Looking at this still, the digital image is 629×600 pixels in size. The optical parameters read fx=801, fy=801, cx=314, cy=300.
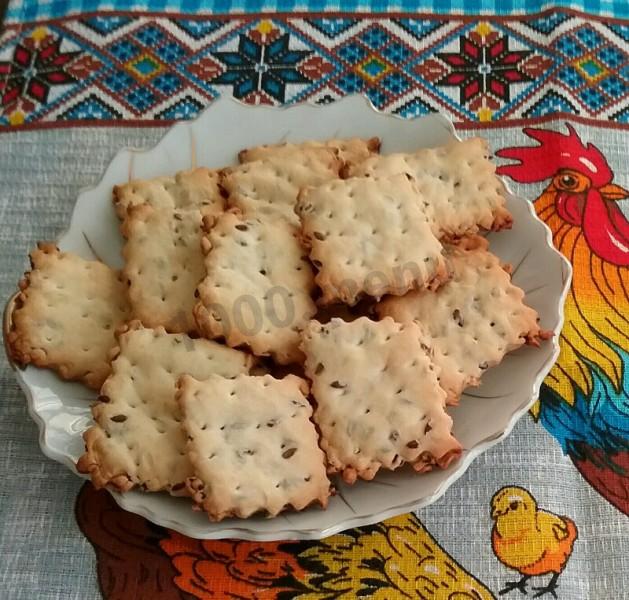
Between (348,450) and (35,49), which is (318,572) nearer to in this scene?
(348,450)

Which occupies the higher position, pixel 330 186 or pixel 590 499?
pixel 330 186

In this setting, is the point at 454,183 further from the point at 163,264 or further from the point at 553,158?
the point at 163,264

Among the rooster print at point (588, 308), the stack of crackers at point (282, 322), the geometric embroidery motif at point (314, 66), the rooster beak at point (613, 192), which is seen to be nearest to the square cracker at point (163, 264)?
the stack of crackers at point (282, 322)

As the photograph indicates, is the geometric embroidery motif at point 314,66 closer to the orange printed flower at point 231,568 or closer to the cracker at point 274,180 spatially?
the cracker at point 274,180

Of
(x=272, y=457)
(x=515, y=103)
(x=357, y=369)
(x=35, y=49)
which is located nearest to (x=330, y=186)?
(x=357, y=369)

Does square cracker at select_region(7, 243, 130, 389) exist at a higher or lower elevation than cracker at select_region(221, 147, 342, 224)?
lower

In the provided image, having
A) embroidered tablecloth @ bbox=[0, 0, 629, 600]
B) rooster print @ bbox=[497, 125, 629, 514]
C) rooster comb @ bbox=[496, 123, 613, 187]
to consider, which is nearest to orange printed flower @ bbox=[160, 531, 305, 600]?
embroidered tablecloth @ bbox=[0, 0, 629, 600]

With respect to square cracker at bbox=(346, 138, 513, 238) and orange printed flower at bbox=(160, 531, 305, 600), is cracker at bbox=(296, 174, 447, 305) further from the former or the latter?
orange printed flower at bbox=(160, 531, 305, 600)
